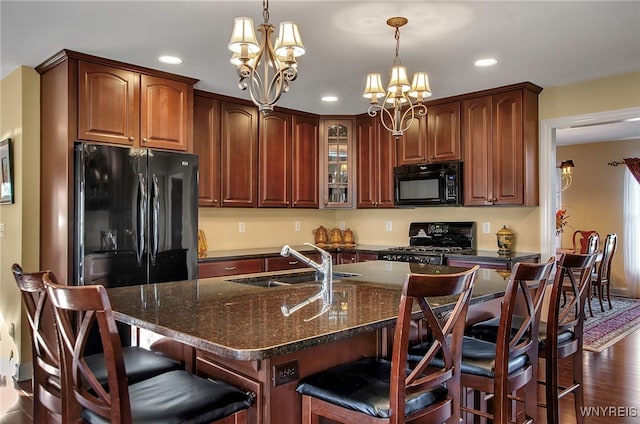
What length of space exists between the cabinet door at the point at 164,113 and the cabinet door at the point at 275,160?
109cm

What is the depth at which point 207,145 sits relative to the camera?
4434 mm

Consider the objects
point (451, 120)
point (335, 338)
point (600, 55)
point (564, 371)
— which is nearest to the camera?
point (335, 338)

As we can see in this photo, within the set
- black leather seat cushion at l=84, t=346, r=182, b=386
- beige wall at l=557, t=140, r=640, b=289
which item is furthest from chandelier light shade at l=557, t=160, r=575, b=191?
black leather seat cushion at l=84, t=346, r=182, b=386

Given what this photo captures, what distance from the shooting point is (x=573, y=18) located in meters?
2.77

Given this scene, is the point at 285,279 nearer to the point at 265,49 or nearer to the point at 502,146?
the point at 265,49

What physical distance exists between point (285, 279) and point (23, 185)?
93.7 inches

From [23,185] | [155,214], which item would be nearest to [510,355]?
[155,214]

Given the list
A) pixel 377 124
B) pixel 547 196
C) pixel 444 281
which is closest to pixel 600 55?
pixel 547 196

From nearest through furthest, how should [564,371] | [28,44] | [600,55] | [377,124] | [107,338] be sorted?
[107,338], [28,44], [600,55], [564,371], [377,124]

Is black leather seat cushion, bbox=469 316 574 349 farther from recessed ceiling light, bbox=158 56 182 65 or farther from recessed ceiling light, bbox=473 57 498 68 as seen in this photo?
recessed ceiling light, bbox=158 56 182 65

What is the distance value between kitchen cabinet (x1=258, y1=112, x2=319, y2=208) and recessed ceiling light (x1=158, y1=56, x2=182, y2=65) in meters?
1.37

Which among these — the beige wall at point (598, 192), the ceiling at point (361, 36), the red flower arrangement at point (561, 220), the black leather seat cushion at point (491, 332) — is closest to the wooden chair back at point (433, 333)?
the black leather seat cushion at point (491, 332)

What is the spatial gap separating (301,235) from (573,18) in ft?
12.4

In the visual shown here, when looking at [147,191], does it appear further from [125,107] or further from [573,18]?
[573,18]
